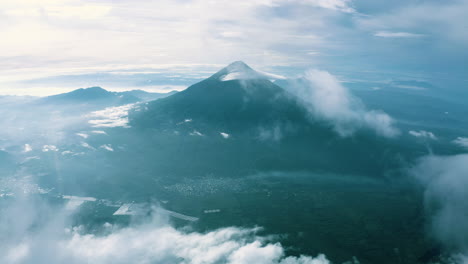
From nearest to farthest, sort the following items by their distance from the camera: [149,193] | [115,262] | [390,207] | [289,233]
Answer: [115,262] → [289,233] → [390,207] → [149,193]

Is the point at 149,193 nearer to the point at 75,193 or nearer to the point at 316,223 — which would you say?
the point at 75,193

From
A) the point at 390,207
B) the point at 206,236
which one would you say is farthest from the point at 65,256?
the point at 390,207

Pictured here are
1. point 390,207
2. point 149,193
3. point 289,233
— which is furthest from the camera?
point 149,193

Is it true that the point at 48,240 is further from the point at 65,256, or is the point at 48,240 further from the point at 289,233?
the point at 289,233

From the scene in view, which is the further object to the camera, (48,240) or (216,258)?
(48,240)

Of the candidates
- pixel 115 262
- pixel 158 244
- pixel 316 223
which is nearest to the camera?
pixel 115 262

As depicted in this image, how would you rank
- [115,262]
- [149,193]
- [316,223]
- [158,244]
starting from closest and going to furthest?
[115,262]
[158,244]
[316,223]
[149,193]

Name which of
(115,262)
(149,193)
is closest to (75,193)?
(149,193)

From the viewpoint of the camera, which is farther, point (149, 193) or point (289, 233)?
point (149, 193)
